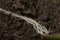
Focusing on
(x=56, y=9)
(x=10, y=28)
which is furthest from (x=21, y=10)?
(x=56, y=9)

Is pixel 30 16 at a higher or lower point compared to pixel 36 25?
higher

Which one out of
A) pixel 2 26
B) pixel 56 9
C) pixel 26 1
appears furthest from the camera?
pixel 26 1

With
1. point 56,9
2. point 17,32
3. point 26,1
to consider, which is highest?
point 26,1

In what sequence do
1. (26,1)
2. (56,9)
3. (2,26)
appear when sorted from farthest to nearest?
1. (26,1)
2. (2,26)
3. (56,9)

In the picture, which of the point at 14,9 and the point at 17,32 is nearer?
the point at 17,32

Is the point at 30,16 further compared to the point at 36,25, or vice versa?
the point at 30,16

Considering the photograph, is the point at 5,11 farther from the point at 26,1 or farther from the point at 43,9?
the point at 43,9

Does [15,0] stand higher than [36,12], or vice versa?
[15,0]

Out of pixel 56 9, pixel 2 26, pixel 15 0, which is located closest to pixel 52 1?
pixel 56 9
